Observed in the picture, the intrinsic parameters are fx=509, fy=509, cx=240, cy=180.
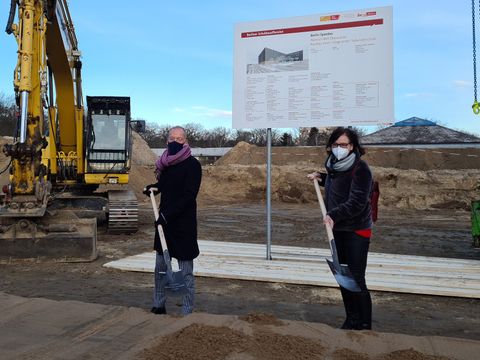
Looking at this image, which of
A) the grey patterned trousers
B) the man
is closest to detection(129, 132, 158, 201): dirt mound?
the grey patterned trousers

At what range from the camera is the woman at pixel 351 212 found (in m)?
4.41

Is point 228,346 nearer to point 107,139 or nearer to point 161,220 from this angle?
point 161,220

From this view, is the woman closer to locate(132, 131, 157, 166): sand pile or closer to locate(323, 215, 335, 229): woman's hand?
locate(323, 215, 335, 229): woman's hand

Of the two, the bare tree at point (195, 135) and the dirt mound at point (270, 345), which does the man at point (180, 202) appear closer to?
the dirt mound at point (270, 345)

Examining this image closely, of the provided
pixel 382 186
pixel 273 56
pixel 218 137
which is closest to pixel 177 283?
pixel 273 56

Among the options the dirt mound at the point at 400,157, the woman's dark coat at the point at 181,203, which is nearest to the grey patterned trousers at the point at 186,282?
the woman's dark coat at the point at 181,203

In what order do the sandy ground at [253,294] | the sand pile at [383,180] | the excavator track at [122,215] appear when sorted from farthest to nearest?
the sand pile at [383,180] → the excavator track at [122,215] → the sandy ground at [253,294]

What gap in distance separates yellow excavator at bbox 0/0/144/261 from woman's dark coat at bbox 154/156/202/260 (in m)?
4.19

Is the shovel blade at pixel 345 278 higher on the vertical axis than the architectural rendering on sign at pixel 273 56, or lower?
lower

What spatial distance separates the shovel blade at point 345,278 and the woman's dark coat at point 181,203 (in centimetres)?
134

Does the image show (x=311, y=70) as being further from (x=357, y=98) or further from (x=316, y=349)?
(x=316, y=349)

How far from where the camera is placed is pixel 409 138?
55.0 meters

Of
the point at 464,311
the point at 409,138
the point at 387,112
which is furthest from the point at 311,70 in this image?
the point at 409,138

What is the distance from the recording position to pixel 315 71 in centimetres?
783
